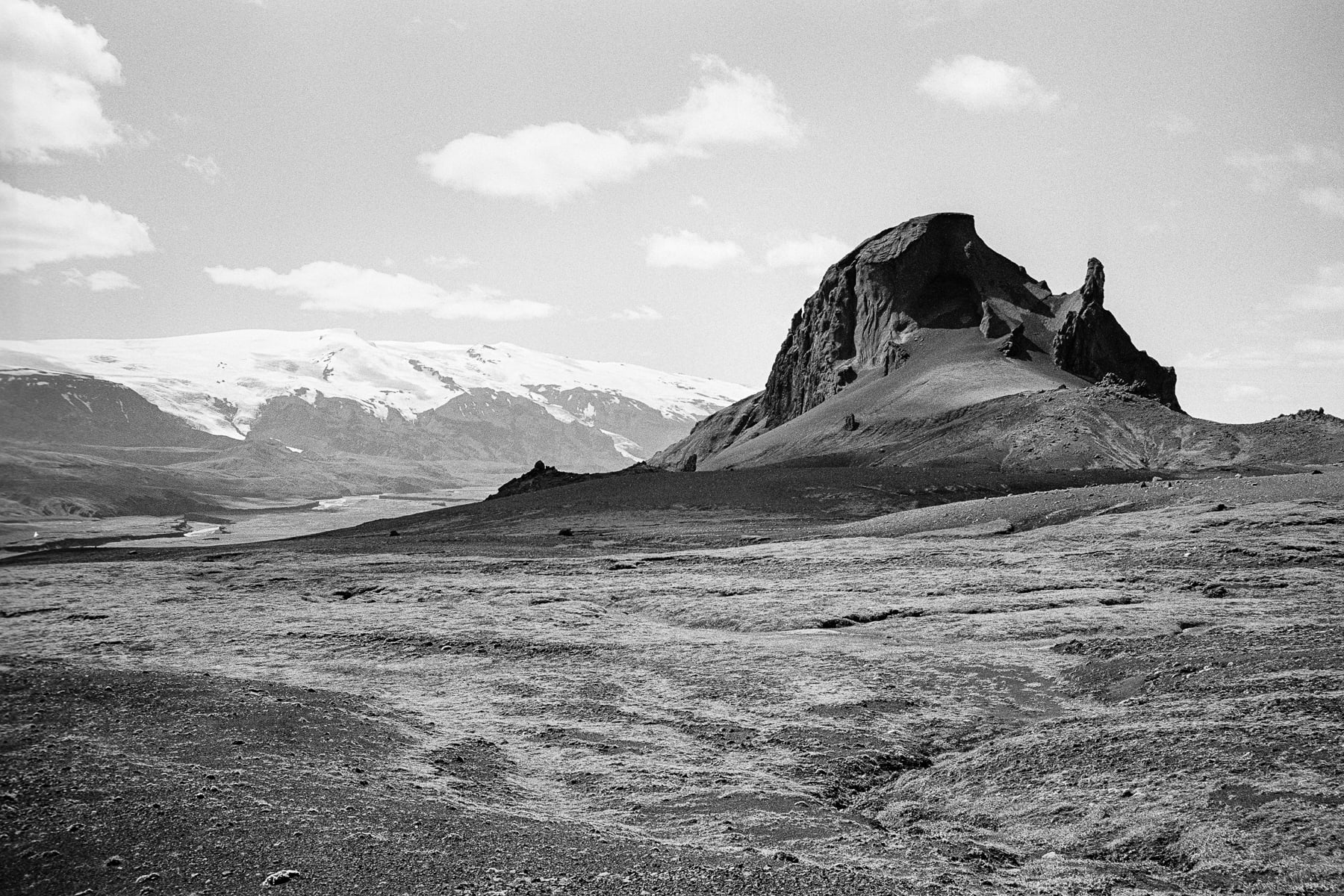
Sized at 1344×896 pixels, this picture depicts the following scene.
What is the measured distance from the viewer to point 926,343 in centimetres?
13612

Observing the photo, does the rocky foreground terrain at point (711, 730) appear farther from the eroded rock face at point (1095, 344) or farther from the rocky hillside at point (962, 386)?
the eroded rock face at point (1095, 344)

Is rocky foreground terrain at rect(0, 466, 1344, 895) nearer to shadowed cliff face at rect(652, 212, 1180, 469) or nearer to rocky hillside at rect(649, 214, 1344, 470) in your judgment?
rocky hillside at rect(649, 214, 1344, 470)

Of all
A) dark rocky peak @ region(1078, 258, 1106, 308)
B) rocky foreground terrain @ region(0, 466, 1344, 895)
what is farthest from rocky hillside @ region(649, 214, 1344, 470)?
rocky foreground terrain @ region(0, 466, 1344, 895)

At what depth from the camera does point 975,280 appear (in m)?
144

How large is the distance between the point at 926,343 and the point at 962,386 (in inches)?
972

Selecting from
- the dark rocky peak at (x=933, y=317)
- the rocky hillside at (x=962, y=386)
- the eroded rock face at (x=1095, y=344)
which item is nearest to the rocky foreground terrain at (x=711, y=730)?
the rocky hillside at (x=962, y=386)

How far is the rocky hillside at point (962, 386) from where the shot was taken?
8544cm

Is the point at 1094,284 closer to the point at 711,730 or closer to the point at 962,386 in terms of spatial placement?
the point at 962,386

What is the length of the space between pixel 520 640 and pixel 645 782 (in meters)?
11.2

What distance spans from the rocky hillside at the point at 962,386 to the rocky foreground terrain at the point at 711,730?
52818 mm

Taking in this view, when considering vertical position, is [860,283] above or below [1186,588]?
above

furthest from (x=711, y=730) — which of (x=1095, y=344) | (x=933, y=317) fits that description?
(x=933, y=317)

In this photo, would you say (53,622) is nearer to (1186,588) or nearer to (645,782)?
(645,782)

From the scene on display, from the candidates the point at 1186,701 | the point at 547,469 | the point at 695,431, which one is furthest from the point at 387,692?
the point at 695,431
